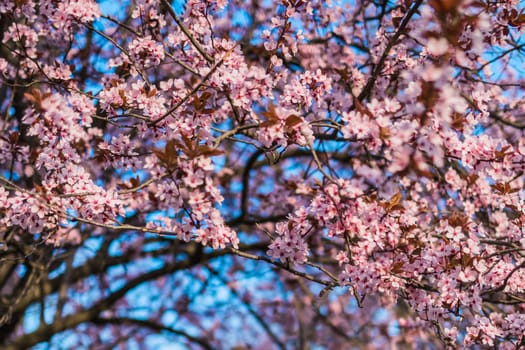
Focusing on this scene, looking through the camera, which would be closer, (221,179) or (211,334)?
(221,179)

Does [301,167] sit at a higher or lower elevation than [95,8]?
higher

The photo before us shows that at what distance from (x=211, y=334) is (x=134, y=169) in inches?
329

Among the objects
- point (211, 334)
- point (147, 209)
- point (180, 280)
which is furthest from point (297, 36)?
point (211, 334)

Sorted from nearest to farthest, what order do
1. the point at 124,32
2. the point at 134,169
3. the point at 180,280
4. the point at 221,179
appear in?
the point at 134,169, the point at 124,32, the point at 221,179, the point at 180,280

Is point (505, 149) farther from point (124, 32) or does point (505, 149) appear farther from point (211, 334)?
point (211, 334)

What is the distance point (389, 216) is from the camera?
3043mm

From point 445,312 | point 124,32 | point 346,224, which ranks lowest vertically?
point 445,312

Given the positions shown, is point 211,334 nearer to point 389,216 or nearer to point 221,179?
point 221,179

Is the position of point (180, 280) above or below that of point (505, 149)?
above

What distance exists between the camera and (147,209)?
5.07m

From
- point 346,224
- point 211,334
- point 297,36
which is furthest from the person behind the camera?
point 211,334

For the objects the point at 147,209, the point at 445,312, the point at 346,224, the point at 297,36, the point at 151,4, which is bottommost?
the point at 445,312

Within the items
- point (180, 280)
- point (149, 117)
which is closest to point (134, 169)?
point (149, 117)

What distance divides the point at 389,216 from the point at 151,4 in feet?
7.87
